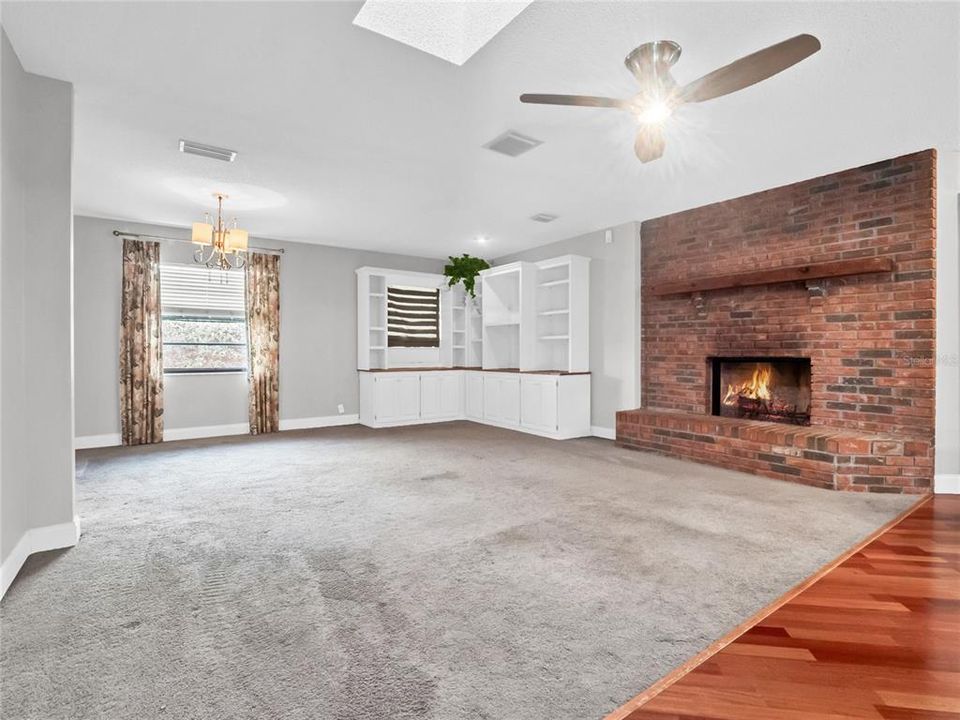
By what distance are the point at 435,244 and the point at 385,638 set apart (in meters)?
5.79

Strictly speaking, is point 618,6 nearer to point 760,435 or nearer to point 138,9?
point 138,9

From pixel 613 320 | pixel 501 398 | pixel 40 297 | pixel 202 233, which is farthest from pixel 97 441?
pixel 613 320

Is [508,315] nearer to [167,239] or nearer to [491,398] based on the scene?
[491,398]

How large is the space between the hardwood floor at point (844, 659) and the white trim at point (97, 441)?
6168 millimetres

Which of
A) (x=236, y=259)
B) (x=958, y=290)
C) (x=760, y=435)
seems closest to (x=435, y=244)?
(x=236, y=259)

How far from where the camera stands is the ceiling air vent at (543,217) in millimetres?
5595

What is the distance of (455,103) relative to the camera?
3039mm

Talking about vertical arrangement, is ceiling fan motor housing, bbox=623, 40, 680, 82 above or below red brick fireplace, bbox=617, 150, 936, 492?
above

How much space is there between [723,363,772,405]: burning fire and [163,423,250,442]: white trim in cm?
564

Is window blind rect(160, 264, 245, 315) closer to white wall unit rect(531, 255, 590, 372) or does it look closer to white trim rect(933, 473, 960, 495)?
white wall unit rect(531, 255, 590, 372)

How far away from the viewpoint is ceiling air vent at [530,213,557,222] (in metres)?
5.59

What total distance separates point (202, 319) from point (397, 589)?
17.5ft

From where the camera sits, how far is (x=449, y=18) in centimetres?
224

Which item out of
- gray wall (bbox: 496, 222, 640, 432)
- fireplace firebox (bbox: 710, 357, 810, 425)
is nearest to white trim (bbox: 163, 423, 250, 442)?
gray wall (bbox: 496, 222, 640, 432)
